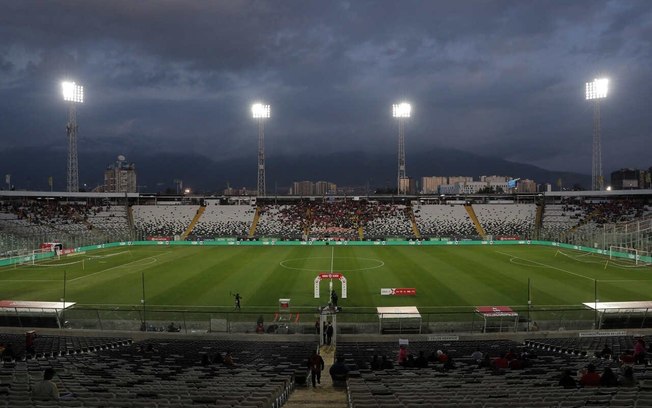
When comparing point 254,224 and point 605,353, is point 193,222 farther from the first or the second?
point 605,353

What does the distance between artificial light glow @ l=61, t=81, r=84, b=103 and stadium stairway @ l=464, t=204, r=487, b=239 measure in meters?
69.1

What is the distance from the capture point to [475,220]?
89.9m

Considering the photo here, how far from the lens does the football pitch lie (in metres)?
34.8

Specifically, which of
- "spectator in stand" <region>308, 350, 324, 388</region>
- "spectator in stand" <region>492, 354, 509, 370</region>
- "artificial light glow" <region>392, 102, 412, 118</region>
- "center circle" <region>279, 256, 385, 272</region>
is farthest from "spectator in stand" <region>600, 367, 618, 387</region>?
"artificial light glow" <region>392, 102, 412, 118</region>

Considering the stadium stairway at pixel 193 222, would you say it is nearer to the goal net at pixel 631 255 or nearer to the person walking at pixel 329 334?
the goal net at pixel 631 255

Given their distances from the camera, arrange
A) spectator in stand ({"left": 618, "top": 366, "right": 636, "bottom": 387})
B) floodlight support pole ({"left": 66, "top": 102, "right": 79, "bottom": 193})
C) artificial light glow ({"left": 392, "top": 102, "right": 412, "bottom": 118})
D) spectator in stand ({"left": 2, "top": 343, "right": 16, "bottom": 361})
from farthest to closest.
Result: artificial light glow ({"left": 392, "top": 102, "right": 412, "bottom": 118})
floodlight support pole ({"left": 66, "top": 102, "right": 79, "bottom": 193})
spectator in stand ({"left": 2, "top": 343, "right": 16, "bottom": 361})
spectator in stand ({"left": 618, "top": 366, "right": 636, "bottom": 387})

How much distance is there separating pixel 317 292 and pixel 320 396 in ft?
72.6

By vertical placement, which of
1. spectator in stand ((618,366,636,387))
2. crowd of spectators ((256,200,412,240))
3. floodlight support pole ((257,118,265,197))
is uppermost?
floodlight support pole ((257,118,265,197))

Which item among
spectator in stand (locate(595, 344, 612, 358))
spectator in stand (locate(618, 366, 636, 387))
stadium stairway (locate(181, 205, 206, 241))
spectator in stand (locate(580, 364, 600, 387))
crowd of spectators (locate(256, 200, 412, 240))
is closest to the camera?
spectator in stand (locate(618, 366, 636, 387))

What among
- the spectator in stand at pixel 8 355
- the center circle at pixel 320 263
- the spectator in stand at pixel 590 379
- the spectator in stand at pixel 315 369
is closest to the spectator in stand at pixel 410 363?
the spectator in stand at pixel 315 369

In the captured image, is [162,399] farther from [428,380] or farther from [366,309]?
[366,309]

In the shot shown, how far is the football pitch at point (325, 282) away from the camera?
114 feet

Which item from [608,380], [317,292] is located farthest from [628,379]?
[317,292]

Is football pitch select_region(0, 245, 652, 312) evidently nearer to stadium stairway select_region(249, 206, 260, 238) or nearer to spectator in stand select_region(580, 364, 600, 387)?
spectator in stand select_region(580, 364, 600, 387)
